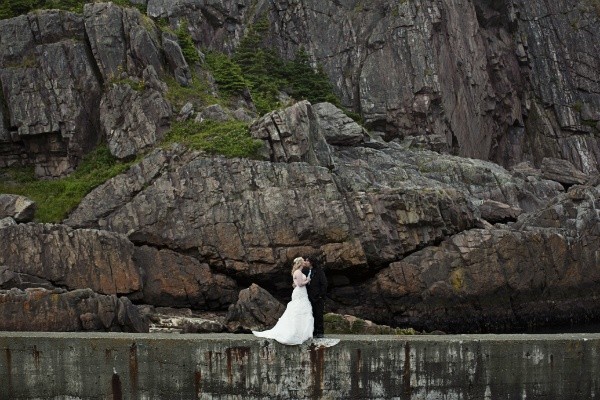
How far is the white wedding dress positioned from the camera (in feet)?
53.6

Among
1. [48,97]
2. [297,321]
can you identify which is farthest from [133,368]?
[48,97]

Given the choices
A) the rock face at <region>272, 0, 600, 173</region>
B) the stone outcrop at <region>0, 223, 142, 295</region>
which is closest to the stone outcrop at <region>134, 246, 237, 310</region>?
the stone outcrop at <region>0, 223, 142, 295</region>

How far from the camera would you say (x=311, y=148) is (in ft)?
138

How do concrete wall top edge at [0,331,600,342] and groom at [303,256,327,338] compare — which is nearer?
groom at [303,256,327,338]

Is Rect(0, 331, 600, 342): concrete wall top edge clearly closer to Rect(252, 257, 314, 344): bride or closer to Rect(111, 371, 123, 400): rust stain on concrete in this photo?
Rect(252, 257, 314, 344): bride

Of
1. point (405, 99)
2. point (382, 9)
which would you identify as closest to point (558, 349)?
point (405, 99)

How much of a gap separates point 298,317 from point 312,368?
3.75 feet

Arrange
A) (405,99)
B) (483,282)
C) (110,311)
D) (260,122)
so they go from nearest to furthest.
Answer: (110,311) < (483,282) < (260,122) < (405,99)

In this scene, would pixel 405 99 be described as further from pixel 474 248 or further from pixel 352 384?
pixel 352 384

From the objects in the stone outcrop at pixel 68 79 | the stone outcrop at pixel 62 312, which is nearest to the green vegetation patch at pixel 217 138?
the stone outcrop at pixel 68 79

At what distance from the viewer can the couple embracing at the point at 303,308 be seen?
53.8ft

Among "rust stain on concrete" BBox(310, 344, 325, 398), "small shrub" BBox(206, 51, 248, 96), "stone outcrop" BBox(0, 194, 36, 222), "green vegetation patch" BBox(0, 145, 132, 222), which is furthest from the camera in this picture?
"small shrub" BBox(206, 51, 248, 96)

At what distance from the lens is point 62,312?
27734 millimetres

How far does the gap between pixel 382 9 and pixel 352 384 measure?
51.3 m
